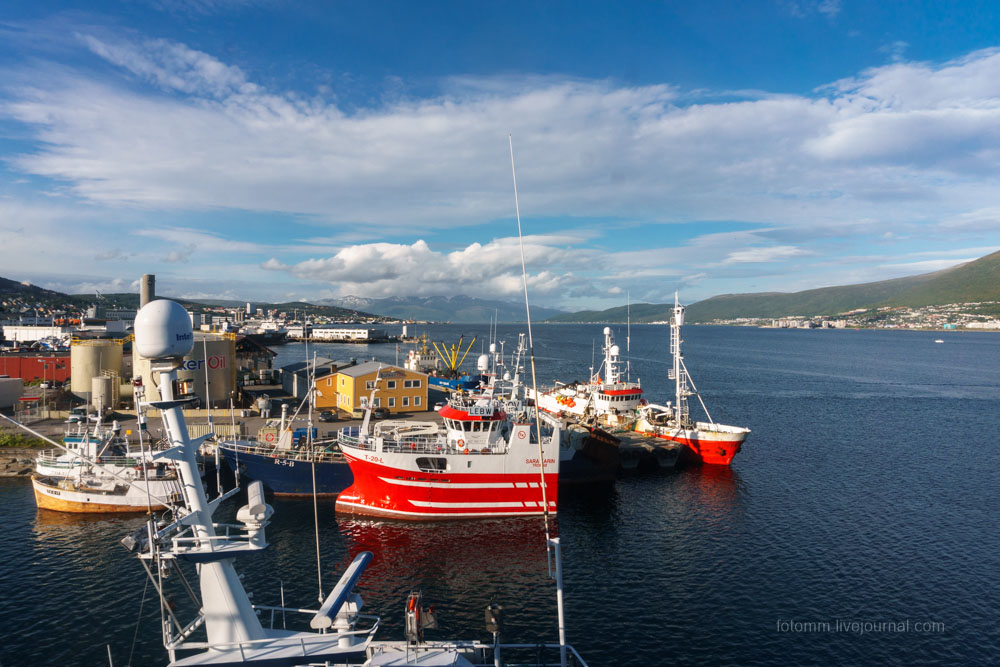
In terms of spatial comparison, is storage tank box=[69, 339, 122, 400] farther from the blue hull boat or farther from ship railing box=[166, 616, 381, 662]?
ship railing box=[166, 616, 381, 662]

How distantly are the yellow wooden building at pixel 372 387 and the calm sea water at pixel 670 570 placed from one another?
696 inches

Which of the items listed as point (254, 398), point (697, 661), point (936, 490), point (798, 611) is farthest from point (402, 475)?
point (936, 490)

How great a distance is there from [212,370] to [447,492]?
33170mm

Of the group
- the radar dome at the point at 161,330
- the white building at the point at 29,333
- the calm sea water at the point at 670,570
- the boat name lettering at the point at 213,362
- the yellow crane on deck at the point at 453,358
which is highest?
the white building at the point at 29,333

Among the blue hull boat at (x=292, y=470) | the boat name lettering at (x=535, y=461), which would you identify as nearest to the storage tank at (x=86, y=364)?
the blue hull boat at (x=292, y=470)

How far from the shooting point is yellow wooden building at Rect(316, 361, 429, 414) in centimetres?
5084

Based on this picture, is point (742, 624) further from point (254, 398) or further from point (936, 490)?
point (254, 398)

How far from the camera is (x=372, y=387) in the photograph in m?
51.2

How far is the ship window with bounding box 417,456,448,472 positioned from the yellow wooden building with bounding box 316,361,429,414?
19.9 metres

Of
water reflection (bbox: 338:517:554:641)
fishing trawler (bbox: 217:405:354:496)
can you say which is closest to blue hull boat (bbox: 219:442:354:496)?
fishing trawler (bbox: 217:405:354:496)

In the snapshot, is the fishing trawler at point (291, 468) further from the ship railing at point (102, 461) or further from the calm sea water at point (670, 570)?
the ship railing at point (102, 461)

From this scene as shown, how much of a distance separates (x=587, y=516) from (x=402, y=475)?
1199 cm

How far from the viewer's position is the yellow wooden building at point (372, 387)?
50844 millimetres

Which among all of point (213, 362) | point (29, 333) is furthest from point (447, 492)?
point (29, 333)
